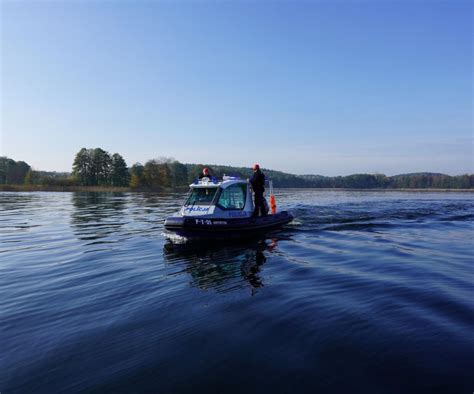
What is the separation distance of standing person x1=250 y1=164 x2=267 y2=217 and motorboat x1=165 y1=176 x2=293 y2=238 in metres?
0.29

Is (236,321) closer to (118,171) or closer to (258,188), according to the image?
(258,188)

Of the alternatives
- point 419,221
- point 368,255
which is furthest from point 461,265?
point 419,221

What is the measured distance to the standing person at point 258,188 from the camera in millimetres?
17328

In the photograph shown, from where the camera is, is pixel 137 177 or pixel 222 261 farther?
pixel 137 177

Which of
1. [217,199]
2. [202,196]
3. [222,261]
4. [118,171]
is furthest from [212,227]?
[118,171]

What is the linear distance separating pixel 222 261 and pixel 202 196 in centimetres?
532

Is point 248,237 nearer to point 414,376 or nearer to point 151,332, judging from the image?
point 151,332

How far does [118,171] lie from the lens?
354ft

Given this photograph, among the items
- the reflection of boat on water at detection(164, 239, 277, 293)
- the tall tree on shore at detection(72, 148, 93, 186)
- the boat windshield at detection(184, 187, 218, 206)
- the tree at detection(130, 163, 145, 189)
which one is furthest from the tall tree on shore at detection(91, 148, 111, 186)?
the reflection of boat on water at detection(164, 239, 277, 293)

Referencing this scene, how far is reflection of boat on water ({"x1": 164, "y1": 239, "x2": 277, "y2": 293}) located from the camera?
350 inches

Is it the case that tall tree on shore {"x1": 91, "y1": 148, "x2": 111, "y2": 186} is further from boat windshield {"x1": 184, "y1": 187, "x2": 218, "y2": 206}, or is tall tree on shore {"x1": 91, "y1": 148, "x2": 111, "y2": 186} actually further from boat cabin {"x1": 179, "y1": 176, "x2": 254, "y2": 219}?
boat cabin {"x1": 179, "y1": 176, "x2": 254, "y2": 219}

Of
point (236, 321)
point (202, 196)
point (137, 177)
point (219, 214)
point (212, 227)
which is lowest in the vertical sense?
point (236, 321)

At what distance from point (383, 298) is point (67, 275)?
8.59 m

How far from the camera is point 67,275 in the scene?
31.7ft
